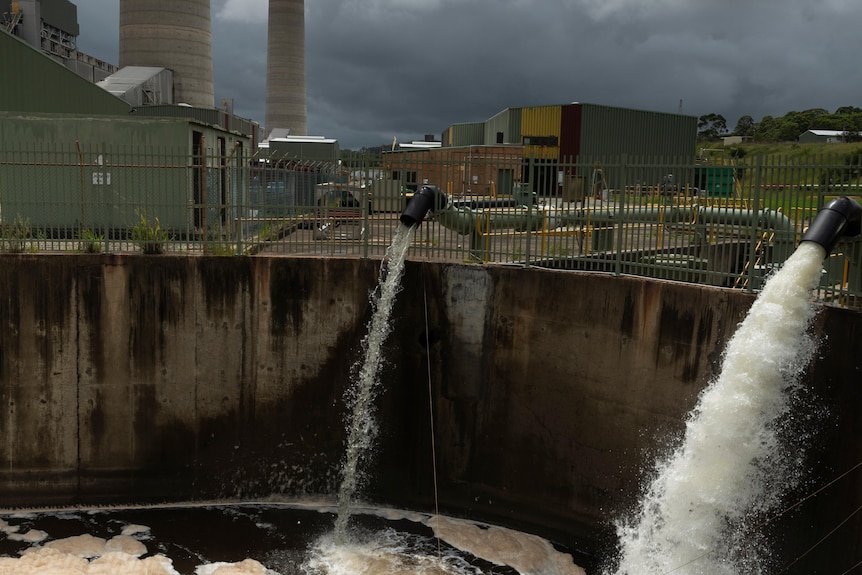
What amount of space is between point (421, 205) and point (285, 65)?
71.1 metres

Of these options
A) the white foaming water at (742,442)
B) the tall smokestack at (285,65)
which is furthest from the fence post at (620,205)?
the tall smokestack at (285,65)

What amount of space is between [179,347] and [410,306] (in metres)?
3.67

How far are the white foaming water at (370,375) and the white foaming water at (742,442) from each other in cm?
485

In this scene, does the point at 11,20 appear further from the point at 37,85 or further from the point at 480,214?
the point at 480,214

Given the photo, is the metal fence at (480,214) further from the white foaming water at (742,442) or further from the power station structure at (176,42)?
the power station structure at (176,42)

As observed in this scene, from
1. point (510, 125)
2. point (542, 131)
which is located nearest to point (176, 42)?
point (510, 125)

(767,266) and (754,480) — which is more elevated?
(767,266)

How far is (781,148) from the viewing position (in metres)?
63.1

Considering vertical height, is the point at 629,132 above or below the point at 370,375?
above

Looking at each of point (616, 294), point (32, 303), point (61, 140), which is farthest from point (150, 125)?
point (616, 294)

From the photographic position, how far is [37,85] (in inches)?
758

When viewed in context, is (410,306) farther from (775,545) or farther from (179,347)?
(775,545)

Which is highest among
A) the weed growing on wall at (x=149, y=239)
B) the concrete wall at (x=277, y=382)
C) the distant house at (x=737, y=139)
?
the distant house at (x=737, y=139)

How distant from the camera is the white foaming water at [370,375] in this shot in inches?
485
